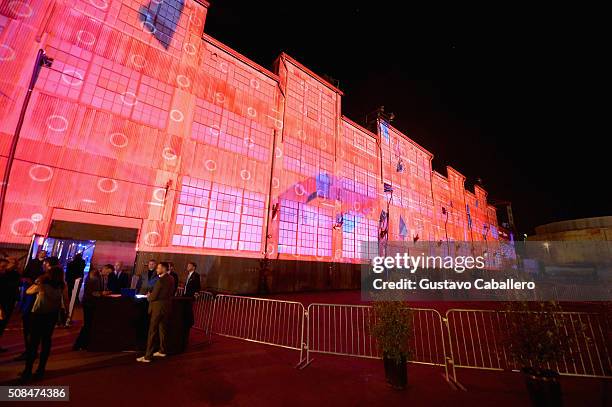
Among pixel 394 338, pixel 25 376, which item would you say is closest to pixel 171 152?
pixel 25 376

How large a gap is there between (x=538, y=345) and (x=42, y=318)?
791 centimetres

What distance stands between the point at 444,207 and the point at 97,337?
37036 mm

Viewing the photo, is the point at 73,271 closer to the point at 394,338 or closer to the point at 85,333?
the point at 85,333

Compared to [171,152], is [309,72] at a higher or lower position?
higher

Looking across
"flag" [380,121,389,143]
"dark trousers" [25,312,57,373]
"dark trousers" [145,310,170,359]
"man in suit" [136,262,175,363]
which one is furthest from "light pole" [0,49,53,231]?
"flag" [380,121,389,143]

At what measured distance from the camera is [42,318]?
14.4 ft

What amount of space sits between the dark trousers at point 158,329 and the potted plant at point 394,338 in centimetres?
439

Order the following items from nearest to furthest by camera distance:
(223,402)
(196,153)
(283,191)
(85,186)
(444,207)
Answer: (223,402), (85,186), (196,153), (283,191), (444,207)

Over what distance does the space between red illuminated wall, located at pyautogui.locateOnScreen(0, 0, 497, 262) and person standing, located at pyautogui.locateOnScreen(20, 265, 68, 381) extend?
8177mm

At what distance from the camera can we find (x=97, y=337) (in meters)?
5.75

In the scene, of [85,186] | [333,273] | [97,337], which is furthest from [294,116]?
[97,337]

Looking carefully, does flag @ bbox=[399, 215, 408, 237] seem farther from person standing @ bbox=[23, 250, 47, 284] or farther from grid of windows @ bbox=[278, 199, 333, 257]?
person standing @ bbox=[23, 250, 47, 284]

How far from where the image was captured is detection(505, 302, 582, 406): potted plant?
357 cm

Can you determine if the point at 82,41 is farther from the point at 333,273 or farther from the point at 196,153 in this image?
the point at 333,273
